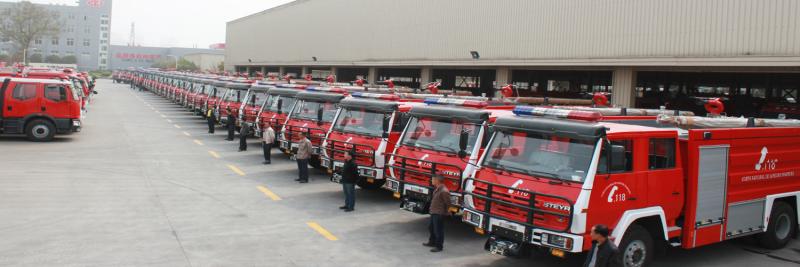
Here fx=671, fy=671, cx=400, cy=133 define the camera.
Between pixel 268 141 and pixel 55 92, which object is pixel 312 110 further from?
pixel 55 92

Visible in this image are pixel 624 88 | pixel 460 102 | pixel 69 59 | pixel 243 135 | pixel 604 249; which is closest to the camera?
pixel 604 249

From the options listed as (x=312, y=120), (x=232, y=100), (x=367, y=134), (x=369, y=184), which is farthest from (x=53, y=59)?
(x=367, y=134)

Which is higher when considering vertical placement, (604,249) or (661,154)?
(661,154)

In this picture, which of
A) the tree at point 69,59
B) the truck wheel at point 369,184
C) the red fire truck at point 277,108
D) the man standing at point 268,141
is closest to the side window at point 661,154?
Result: the truck wheel at point 369,184

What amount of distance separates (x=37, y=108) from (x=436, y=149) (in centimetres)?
1859

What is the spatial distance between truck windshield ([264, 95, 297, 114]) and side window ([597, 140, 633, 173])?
15170 millimetres

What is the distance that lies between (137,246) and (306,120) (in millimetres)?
9375

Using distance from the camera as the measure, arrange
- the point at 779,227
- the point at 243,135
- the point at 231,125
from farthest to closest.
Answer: the point at 231,125
the point at 243,135
the point at 779,227

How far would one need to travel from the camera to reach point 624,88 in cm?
2475

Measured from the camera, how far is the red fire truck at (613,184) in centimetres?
942

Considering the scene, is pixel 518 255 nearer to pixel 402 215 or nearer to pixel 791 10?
pixel 402 215

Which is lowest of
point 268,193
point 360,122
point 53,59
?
point 268,193

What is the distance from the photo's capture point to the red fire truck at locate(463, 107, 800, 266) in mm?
9422

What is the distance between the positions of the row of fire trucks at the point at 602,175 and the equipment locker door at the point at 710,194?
2 cm
